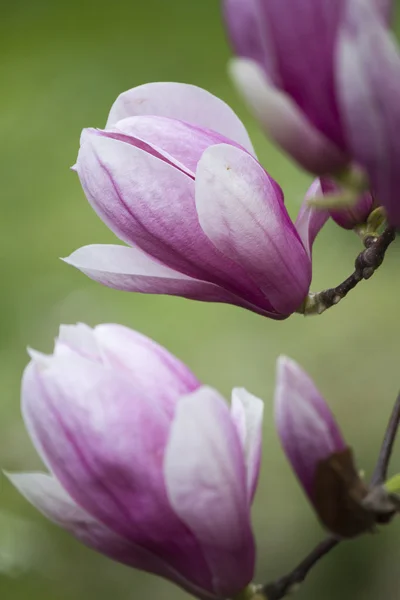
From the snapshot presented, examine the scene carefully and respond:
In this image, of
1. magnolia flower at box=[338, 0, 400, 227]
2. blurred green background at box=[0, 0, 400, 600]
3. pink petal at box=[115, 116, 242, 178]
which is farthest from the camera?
blurred green background at box=[0, 0, 400, 600]

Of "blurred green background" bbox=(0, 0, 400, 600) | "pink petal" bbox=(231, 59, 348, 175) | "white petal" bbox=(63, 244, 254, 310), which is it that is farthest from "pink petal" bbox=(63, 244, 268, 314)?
"blurred green background" bbox=(0, 0, 400, 600)

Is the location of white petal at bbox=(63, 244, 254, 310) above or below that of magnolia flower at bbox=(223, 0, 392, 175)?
below

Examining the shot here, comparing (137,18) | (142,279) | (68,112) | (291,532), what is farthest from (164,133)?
(137,18)

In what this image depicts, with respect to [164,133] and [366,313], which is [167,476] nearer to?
[164,133]

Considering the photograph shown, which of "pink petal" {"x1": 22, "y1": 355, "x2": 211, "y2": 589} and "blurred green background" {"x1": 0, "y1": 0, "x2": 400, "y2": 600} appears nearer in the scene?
"pink petal" {"x1": 22, "y1": 355, "x2": 211, "y2": 589}

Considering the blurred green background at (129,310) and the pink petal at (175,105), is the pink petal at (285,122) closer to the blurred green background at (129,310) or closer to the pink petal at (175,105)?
the pink petal at (175,105)

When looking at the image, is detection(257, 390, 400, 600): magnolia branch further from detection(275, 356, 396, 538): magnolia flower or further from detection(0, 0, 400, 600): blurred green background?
detection(0, 0, 400, 600): blurred green background
